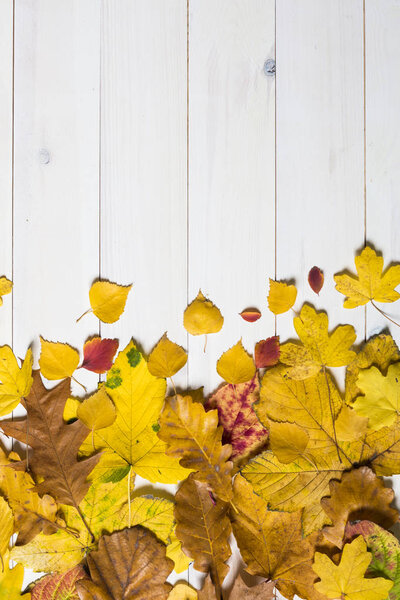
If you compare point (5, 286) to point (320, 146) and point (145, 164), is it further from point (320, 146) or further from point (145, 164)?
point (320, 146)

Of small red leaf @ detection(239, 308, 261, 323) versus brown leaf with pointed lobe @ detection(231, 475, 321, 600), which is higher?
small red leaf @ detection(239, 308, 261, 323)

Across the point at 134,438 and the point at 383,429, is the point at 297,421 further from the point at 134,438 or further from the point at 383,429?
the point at 134,438

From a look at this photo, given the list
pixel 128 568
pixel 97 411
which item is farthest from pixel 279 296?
pixel 128 568

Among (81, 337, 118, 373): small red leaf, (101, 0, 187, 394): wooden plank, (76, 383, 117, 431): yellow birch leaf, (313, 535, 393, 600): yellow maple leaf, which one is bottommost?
(313, 535, 393, 600): yellow maple leaf

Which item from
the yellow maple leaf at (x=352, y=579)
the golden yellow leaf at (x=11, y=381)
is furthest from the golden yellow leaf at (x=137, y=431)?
the yellow maple leaf at (x=352, y=579)

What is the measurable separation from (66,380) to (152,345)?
0.13 metres

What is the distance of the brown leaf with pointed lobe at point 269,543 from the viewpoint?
709mm

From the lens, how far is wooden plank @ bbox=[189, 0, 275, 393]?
0.73 metres

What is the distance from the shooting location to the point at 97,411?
71 cm

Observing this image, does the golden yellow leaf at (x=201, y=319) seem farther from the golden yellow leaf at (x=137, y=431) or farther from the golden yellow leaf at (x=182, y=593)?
the golden yellow leaf at (x=182, y=593)

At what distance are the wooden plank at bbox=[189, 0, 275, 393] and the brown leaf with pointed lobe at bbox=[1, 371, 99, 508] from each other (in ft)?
0.60

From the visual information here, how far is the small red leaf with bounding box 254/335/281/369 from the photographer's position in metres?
0.73

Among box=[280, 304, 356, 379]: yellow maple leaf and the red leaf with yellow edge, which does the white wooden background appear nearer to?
box=[280, 304, 356, 379]: yellow maple leaf

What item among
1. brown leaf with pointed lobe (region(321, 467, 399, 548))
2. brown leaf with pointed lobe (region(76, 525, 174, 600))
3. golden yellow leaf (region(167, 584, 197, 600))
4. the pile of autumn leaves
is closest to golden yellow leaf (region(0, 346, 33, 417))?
the pile of autumn leaves
